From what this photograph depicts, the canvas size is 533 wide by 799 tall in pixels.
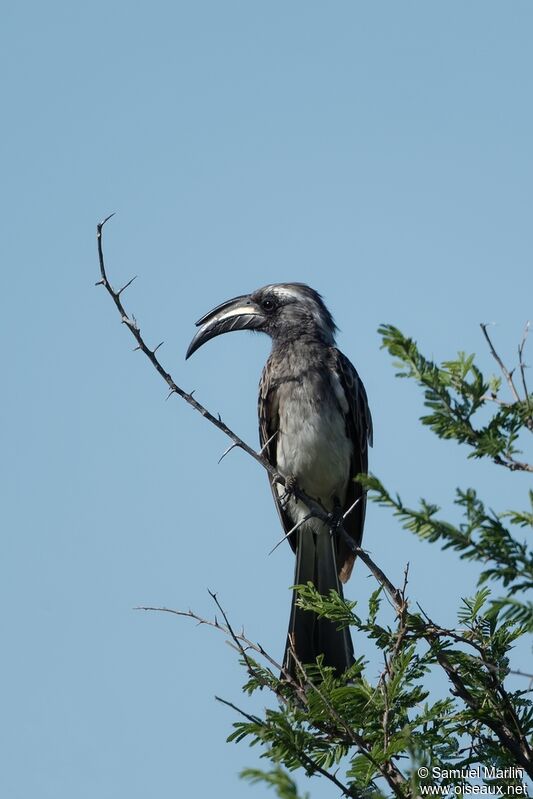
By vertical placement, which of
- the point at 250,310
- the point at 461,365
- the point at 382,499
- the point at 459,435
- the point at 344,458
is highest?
the point at 250,310

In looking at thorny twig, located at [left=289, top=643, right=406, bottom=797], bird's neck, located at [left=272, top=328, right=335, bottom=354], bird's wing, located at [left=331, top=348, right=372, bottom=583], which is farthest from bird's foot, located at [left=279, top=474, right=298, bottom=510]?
thorny twig, located at [left=289, top=643, right=406, bottom=797]

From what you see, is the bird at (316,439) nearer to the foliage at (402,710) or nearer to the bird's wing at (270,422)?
the bird's wing at (270,422)

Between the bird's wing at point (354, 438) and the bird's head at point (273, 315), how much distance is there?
0.41 m

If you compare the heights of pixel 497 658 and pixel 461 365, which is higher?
pixel 461 365

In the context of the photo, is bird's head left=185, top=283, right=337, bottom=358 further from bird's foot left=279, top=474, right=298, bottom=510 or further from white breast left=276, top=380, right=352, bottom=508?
bird's foot left=279, top=474, right=298, bottom=510

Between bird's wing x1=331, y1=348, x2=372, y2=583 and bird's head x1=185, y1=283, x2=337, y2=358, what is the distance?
0.41 metres

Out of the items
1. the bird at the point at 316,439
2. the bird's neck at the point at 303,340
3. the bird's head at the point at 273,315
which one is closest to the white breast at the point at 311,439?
the bird at the point at 316,439

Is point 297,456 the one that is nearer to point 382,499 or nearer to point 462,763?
point 462,763

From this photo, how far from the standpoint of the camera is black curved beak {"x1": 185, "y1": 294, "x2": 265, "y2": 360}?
7.03 meters

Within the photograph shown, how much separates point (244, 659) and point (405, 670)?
1.98 ft

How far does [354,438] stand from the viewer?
6.45m

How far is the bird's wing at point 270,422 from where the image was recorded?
21.0 ft

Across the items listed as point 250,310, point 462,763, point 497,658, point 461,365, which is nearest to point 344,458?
point 250,310

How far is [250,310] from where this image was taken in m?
7.12
